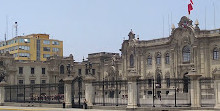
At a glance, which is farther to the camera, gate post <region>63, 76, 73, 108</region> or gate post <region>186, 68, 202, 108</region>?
gate post <region>63, 76, 73, 108</region>

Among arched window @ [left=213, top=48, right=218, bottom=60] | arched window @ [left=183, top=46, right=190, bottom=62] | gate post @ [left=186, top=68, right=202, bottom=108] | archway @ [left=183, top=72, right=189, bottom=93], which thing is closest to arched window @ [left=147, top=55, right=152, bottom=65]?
arched window @ [left=183, top=46, right=190, bottom=62]

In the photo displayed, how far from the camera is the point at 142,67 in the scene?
7181 cm

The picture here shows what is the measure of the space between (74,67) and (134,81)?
52.2 metres

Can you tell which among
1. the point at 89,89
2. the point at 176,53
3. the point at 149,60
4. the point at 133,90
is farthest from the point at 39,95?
the point at 133,90

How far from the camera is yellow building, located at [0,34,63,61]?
100 m

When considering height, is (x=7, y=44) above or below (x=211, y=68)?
above

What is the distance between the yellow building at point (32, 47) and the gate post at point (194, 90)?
73.1 m

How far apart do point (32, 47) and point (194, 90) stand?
7717 centimetres

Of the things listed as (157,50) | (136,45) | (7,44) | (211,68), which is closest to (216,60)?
(211,68)

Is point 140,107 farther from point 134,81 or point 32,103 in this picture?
point 32,103

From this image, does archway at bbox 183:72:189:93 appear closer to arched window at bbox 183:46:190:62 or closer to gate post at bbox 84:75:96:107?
arched window at bbox 183:46:190:62

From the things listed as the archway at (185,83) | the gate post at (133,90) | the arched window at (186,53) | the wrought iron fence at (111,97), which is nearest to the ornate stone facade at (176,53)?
the arched window at (186,53)

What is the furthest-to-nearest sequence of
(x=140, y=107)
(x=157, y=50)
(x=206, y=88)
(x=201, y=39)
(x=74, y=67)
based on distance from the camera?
(x=74, y=67)
(x=157, y=50)
(x=201, y=39)
(x=206, y=88)
(x=140, y=107)

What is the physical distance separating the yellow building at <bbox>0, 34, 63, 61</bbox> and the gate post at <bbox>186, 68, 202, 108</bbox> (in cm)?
7311
